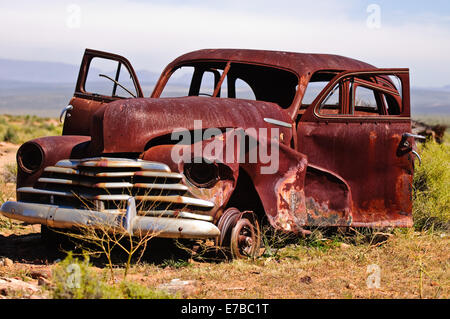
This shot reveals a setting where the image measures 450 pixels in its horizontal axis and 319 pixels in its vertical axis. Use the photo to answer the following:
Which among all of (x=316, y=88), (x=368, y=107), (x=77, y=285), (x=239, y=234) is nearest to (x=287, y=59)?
(x=316, y=88)

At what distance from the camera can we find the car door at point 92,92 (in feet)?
24.6

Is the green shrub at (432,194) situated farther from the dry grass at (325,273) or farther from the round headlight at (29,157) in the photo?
the round headlight at (29,157)

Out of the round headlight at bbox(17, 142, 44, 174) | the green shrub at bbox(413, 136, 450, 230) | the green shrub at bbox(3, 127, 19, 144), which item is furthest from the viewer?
the green shrub at bbox(3, 127, 19, 144)

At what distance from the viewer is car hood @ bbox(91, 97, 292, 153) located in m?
5.79

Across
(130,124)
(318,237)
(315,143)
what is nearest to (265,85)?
(315,143)

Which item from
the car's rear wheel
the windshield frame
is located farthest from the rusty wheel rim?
the windshield frame

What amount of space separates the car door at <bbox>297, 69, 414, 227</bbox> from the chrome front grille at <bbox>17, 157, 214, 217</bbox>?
1.69m

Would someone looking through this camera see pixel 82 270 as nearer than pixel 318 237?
Yes

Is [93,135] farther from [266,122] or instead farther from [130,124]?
[266,122]

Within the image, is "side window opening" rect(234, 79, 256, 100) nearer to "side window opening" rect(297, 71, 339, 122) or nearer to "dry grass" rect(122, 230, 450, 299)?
"side window opening" rect(297, 71, 339, 122)

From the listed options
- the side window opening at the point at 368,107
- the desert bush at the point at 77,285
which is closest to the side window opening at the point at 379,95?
the side window opening at the point at 368,107

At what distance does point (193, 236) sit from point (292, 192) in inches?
45.2

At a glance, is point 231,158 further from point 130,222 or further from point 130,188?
point 130,222
